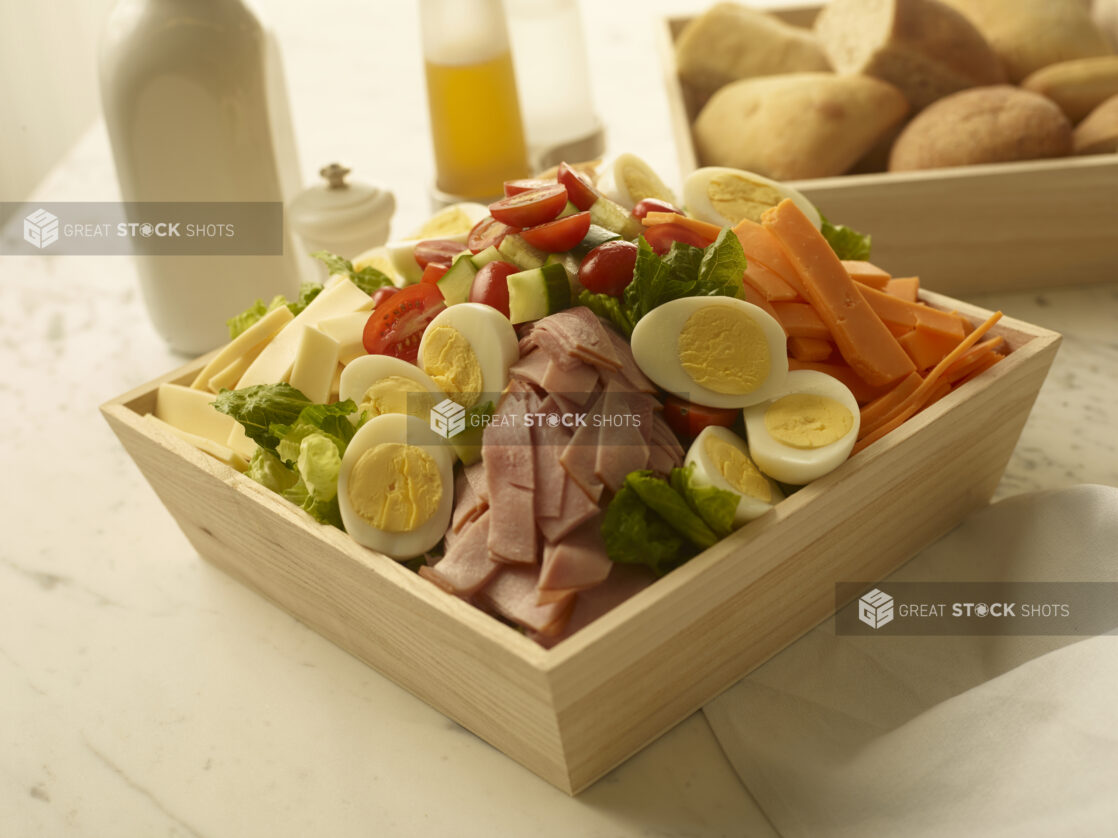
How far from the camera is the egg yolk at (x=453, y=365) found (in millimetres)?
1596

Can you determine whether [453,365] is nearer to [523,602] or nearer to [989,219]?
[523,602]

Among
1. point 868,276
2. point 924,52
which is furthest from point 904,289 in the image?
point 924,52

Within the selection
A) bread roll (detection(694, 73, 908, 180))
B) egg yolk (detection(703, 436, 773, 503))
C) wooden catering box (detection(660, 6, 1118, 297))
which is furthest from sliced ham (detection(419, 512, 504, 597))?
bread roll (detection(694, 73, 908, 180))

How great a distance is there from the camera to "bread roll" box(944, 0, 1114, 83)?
9.06 feet

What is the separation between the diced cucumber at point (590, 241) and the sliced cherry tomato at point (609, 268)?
59mm

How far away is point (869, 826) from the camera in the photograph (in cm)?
136

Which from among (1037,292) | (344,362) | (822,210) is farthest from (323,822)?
(1037,292)

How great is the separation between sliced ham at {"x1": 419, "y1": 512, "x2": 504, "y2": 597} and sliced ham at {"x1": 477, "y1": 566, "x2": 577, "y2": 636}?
0.02m

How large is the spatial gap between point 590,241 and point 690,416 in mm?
342

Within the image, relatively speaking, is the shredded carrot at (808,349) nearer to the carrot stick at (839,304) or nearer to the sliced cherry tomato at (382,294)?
the carrot stick at (839,304)

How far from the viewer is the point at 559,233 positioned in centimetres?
165

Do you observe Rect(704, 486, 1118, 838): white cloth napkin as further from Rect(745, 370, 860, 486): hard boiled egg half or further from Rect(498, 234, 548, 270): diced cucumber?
Rect(498, 234, 548, 270): diced cucumber

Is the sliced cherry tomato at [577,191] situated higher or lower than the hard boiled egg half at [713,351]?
higher

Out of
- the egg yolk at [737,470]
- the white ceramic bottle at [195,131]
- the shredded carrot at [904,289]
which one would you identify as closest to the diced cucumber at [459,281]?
the egg yolk at [737,470]
